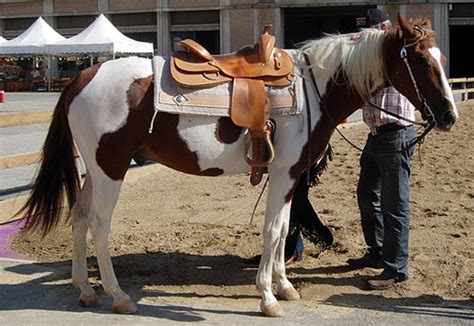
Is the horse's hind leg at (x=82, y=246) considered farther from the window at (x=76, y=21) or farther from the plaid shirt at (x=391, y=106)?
the window at (x=76, y=21)

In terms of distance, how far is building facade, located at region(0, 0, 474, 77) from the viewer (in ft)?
141

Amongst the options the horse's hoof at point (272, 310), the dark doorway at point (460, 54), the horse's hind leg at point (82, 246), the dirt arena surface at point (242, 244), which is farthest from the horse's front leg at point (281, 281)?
the dark doorway at point (460, 54)

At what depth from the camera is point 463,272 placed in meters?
5.82

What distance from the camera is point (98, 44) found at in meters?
30.2

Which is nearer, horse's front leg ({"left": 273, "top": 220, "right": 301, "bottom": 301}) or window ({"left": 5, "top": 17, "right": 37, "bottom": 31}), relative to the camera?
horse's front leg ({"left": 273, "top": 220, "right": 301, "bottom": 301})

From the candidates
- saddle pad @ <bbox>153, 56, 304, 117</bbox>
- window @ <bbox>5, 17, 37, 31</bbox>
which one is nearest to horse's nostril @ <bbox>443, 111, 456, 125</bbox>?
saddle pad @ <bbox>153, 56, 304, 117</bbox>

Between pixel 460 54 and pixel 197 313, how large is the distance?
163ft

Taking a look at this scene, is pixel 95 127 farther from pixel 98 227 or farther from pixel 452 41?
pixel 452 41

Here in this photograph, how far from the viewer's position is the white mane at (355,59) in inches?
199

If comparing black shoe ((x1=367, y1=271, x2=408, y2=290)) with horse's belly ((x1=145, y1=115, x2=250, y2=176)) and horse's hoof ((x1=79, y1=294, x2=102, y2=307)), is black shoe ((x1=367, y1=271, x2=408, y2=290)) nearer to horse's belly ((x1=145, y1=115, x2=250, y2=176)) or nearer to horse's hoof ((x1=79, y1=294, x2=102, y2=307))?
horse's belly ((x1=145, y1=115, x2=250, y2=176))

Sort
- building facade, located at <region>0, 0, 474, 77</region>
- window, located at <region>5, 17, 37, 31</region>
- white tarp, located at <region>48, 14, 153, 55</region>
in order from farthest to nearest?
1. window, located at <region>5, 17, 37, 31</region>
2. building facade, located at <region>0, 0, 474, 77</region>
3. white tarp, located at <region>48, 14, 153, 55</region>

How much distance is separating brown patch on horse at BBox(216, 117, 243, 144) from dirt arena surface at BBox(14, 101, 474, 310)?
4.14 feet

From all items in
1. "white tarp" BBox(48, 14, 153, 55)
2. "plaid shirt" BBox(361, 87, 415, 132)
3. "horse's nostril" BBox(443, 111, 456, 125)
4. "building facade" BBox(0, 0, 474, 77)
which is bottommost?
"horse's nostril" BBox(443, 111, 456, 125)

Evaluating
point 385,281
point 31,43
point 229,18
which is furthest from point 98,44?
point 385,281
